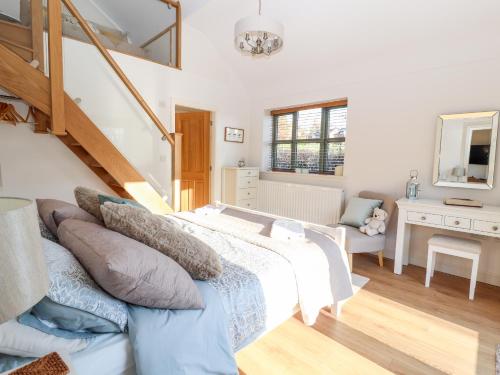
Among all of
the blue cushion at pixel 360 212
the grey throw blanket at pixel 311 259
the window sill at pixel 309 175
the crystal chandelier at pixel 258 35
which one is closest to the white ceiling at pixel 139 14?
the crystal chandelier at pixel 258 35

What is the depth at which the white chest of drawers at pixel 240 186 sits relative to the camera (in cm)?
459

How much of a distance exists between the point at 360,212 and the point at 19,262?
3.31 meters

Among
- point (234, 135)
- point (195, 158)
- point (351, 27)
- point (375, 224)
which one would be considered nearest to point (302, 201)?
point (375, 224)

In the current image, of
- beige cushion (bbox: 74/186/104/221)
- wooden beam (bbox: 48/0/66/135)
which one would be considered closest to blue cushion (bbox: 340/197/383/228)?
beige cushion (bbox: 74/186/104/221)

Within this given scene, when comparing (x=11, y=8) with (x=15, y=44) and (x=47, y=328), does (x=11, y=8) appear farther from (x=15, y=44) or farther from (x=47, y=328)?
(x=47, y=328)

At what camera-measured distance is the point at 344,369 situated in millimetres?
1681

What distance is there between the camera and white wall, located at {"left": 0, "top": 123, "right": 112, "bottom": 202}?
2797 millimetres

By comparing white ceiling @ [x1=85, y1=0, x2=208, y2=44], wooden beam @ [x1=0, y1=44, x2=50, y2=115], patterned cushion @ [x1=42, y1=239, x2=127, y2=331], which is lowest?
patterned cushion @ [x1=42, y1=239, x2=127, y2=331]

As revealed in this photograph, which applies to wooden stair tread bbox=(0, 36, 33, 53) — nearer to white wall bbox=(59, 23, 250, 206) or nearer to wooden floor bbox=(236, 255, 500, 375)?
white wall bbox=(59, 23, 250, 206)

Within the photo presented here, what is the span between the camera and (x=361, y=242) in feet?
9.80

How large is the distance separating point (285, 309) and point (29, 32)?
3.00 m

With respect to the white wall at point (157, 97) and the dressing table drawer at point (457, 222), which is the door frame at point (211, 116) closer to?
the white wall at point (157, 97)

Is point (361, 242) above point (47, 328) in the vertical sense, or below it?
below

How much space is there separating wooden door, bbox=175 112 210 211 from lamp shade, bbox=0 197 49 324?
4109 millimetres
